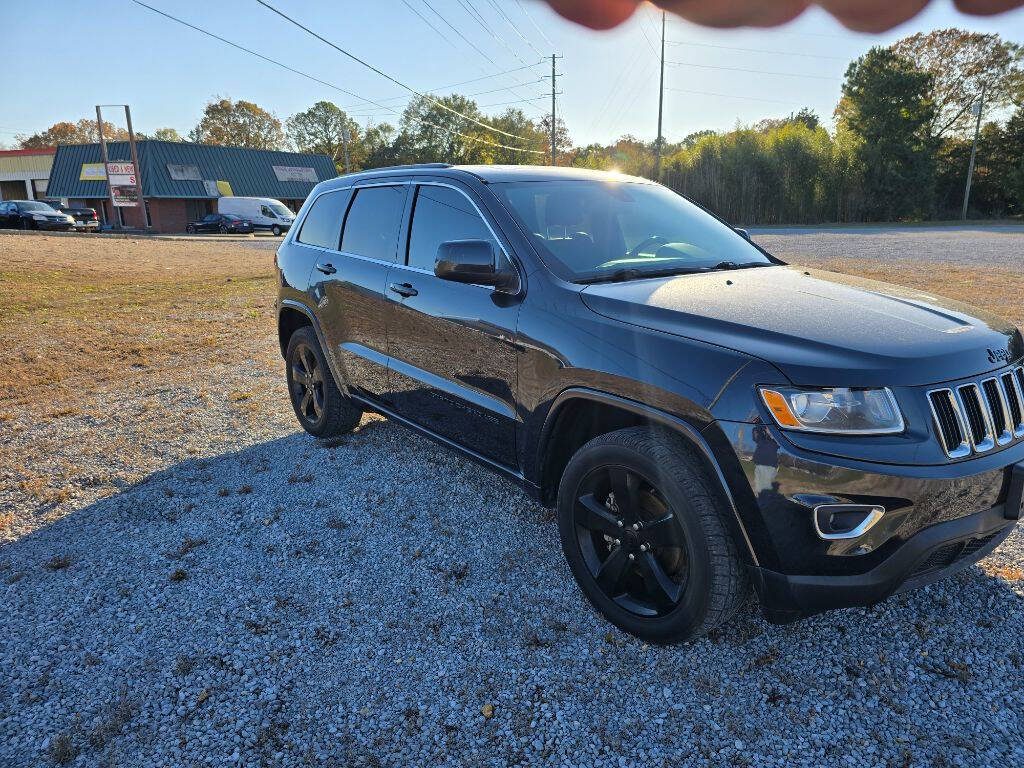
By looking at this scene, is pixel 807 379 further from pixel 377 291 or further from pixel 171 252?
pixel 171 252

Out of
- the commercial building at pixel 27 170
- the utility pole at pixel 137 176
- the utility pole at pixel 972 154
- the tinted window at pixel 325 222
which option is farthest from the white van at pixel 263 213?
the utility pole at pixel 972 154

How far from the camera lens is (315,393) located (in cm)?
491

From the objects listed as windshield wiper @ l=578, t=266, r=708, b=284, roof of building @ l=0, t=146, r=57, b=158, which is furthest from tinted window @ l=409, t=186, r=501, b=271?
roof of building @ l=0, t=146, r=57, b=158

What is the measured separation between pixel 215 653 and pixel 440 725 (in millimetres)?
997

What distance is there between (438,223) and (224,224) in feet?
132

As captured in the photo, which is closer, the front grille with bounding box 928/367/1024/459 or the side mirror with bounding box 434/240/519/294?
the front grille with bounding box 928/367/1024/459

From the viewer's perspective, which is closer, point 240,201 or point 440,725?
point 440,725

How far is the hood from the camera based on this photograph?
2100 mm

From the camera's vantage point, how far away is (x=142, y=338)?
28.6 feet

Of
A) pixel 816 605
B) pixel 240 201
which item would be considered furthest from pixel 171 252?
pixel 816 605

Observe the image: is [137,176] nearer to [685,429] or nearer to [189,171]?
[189,171]

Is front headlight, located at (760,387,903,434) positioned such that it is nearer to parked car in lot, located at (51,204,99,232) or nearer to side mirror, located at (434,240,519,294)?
side mirror, located at (434,240,519,294)

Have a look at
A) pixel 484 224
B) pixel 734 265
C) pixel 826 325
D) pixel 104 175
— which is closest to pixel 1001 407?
pixel 826 325

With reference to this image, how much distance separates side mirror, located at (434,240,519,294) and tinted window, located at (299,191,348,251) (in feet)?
5.86
